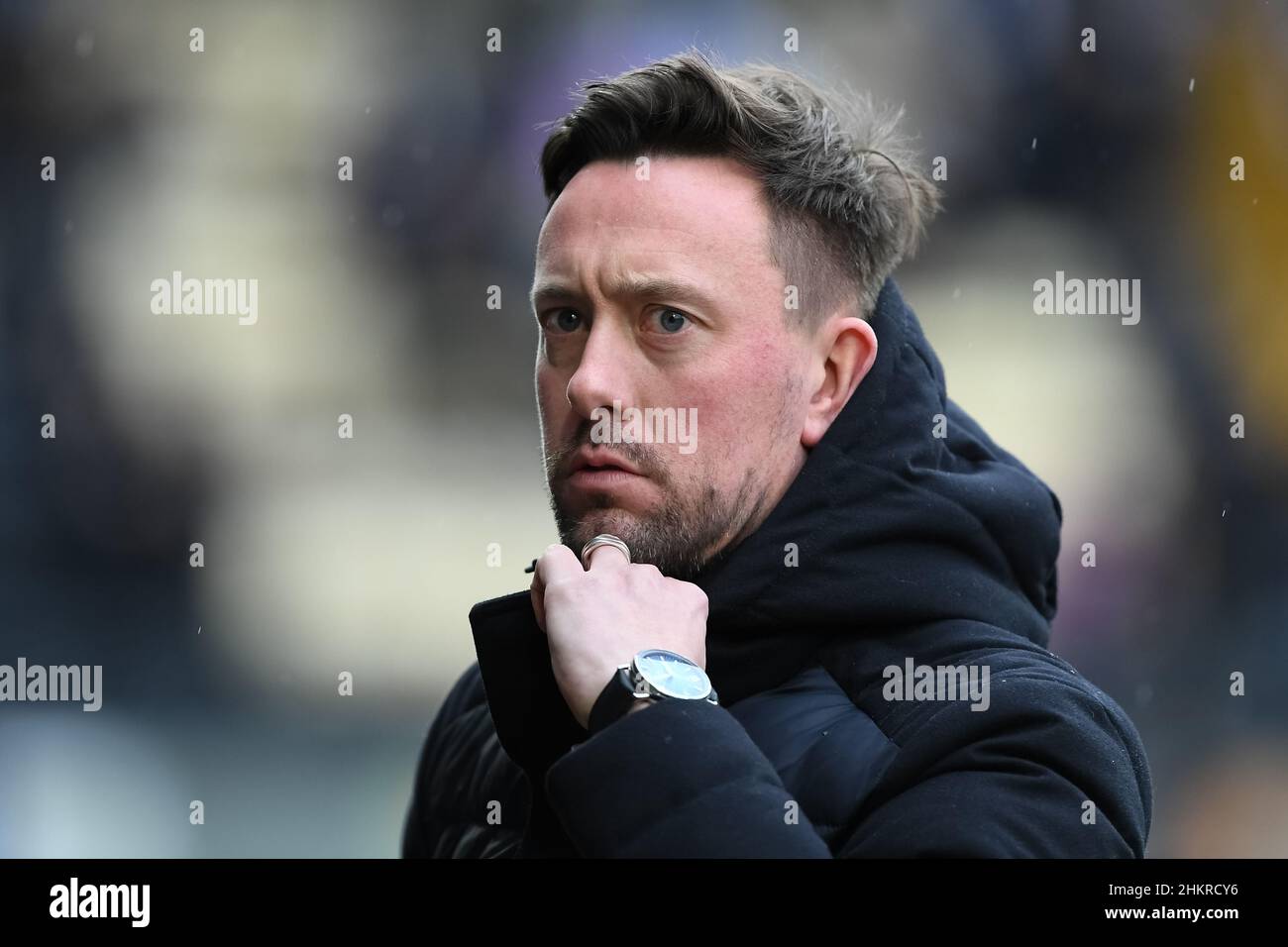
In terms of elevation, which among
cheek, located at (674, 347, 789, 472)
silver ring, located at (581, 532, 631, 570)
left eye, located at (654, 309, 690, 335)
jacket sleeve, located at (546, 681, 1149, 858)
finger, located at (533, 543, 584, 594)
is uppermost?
left eye, located at (654, 309, 690, 335)

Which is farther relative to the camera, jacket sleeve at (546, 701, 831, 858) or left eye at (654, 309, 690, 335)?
left eye at (654, 309, 690, 335)

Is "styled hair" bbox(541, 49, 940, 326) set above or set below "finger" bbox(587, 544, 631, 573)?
above

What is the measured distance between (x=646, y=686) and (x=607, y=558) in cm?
31

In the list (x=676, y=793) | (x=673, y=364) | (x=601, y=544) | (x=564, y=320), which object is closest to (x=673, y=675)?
(x=676, y=793)

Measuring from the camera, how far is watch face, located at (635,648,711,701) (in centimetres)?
197

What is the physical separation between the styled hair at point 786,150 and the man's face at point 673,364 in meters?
0.05

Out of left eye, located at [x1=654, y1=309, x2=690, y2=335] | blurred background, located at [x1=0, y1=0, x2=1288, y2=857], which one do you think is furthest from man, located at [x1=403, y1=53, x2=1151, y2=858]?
blurred background, located at [x1=0, y1=0, x2=1288, y2=857]

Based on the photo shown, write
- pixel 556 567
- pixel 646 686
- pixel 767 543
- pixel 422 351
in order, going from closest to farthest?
pixel 646 686 < pixel 556 567 < pixel 767 543 < pixel 422 351

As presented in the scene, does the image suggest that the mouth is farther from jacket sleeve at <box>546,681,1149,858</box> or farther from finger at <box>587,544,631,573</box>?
jacket sleeve at <box>546,681,1149,858</box>

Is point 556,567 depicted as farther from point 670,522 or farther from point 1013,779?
point 1013,779

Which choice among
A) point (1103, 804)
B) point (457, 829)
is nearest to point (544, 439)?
point (457, 829)

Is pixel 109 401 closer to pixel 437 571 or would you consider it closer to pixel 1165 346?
pixel 437 571

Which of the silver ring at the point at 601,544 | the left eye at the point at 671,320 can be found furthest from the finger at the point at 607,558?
the left eye at the point at 671,320

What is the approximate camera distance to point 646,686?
1.96 metres
